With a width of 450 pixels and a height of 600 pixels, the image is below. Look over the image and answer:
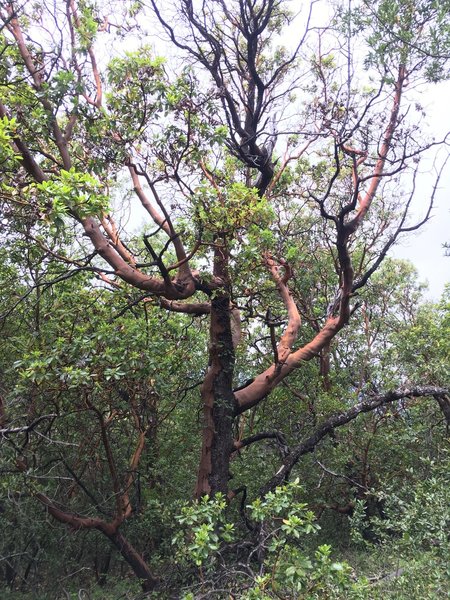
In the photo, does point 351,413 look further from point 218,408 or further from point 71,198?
point 71,198

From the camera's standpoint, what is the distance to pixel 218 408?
262 inches

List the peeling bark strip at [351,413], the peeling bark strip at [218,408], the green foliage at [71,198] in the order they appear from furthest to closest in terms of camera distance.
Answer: the peeling bark strip at [218,408] < the peeling bark strip at [351,413] < the green foliage at [71,198]

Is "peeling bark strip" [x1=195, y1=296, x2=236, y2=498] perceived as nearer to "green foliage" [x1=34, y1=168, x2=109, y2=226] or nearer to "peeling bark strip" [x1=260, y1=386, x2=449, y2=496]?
"peeling bark strip" [x1=260, y1=386, x2=449, y2=496]

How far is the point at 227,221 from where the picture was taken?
568 centimetres

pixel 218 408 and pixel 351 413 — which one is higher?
pixel 351 413

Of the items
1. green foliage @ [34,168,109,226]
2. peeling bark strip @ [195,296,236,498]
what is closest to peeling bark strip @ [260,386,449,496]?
peeling bark strip @ [195,296,236,498]

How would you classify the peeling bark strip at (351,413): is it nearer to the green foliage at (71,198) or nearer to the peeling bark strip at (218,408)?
the peeling bark strip at (218,408)

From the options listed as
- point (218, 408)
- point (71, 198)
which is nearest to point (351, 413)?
point (218, 408)

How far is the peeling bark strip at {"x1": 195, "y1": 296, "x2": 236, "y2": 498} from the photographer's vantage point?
6504mm

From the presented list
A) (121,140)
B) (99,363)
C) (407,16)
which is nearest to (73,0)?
(121,140)

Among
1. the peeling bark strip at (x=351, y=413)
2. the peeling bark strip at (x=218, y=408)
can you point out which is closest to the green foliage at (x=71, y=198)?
the peeling bark strip at (x=218, y=408)

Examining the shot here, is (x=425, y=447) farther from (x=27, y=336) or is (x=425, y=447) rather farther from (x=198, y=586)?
(x=27, y=336)

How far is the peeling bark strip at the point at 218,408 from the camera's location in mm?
6504

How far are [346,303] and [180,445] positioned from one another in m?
3.61
